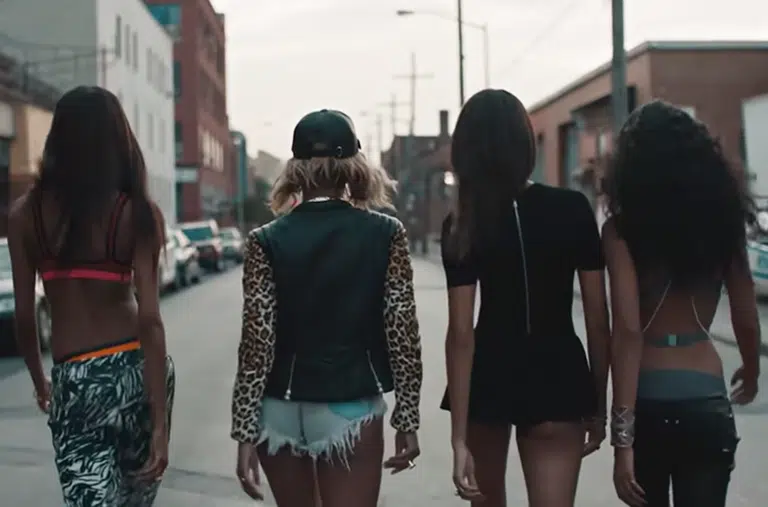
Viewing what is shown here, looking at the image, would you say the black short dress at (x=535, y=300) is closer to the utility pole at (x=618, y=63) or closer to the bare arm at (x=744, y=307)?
the bare arm at (x=744, y=307)

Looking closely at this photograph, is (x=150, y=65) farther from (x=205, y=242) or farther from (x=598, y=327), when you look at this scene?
(x=598, y=327)

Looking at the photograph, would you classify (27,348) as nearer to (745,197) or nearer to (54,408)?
(54,408)

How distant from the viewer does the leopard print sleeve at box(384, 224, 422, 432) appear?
3.51m

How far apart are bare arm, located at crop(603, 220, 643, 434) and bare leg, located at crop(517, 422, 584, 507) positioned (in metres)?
0.21

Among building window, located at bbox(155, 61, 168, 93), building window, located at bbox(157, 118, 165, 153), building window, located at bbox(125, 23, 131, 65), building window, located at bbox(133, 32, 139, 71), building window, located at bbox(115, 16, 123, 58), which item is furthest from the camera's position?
building window, located at bbox(155, 61, 168, 93)

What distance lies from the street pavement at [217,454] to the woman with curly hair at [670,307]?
3.03 metres

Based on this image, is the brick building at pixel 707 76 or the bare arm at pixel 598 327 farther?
the brick building at pixel 707 76

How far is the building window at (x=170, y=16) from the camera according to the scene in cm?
6819

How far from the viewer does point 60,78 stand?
135 ft

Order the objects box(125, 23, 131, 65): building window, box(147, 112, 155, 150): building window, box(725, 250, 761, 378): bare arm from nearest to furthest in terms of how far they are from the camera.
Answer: box(725, 250, 761, 378): bare arm → box(125, 23, 131, 65): building window → box(147, 112, 155, 150): building window

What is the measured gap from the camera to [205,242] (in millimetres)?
41469

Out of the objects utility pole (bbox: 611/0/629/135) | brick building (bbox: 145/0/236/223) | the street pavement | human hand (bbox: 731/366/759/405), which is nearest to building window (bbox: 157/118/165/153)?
brick building (bbox: 145/0/236/223)

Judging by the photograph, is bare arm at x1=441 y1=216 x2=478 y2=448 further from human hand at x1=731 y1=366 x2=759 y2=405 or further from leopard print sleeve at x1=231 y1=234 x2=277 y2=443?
human hand at x1=731 y1=366 x2=759 y2=405

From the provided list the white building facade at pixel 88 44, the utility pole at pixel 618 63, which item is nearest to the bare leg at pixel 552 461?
the utility pole at pixel 618 63
